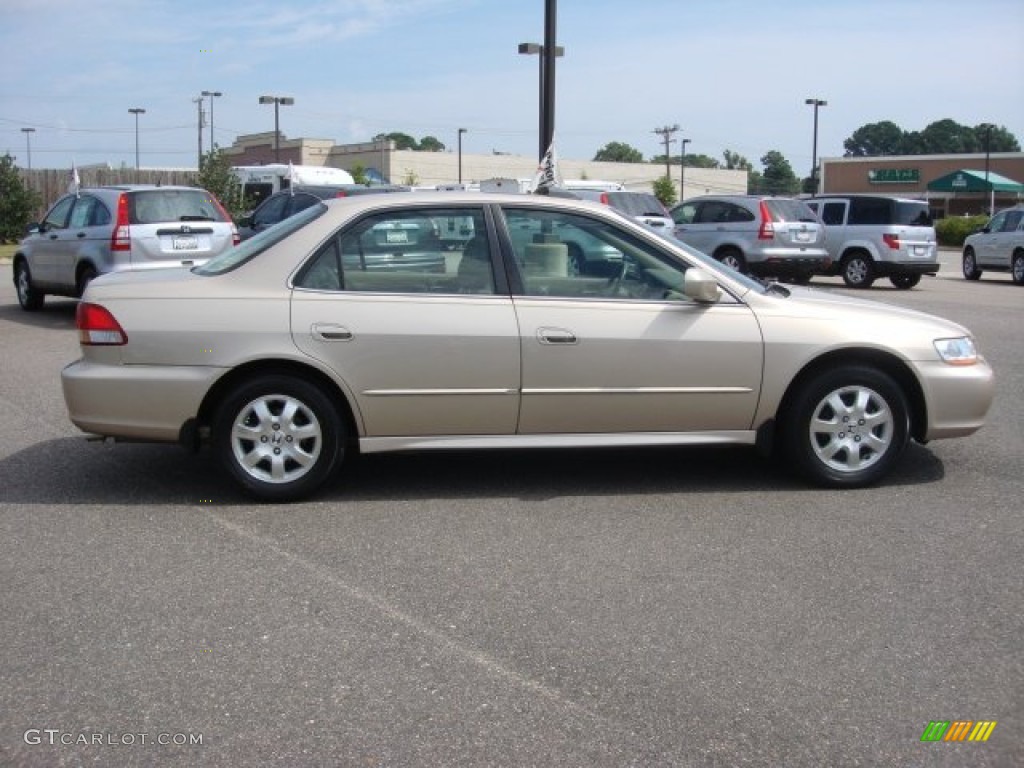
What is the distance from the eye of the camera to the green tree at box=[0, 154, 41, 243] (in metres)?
31.1

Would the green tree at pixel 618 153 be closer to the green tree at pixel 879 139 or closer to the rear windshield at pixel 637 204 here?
the green tree at pixel 879 139

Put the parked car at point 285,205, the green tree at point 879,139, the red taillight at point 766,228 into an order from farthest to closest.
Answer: the green tree at point 879,139 → the red taillight at point 766,228 → the parked car at point 285,205

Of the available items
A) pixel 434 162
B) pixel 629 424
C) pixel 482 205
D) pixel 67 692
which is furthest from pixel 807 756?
pixel 434 162

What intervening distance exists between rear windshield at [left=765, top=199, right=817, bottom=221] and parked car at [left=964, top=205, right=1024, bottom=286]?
601 cm

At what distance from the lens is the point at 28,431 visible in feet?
24.1

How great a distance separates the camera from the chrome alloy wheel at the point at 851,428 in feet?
19.4

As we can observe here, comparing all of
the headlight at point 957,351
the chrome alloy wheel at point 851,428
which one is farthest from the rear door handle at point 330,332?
the headlight at point 957,351

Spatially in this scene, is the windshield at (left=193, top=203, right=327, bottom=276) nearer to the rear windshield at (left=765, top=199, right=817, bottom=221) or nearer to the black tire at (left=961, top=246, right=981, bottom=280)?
the rear windshield at (left=765, top=199, right=817, bottom=221)

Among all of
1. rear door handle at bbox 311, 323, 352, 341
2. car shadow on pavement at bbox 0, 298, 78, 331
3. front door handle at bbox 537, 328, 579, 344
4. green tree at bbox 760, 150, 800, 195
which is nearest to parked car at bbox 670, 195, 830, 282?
car shadow on pavement at bbox 0, 298, 78, 331

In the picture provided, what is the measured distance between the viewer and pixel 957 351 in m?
6.10

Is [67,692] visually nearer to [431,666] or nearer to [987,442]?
[431,666]

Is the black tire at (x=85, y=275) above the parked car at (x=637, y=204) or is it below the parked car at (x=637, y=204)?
below

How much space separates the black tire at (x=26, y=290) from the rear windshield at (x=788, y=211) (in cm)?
1154

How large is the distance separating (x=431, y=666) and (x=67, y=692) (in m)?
1.20
